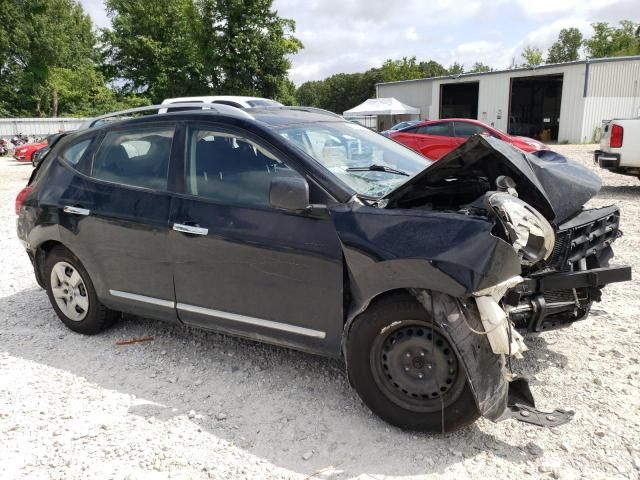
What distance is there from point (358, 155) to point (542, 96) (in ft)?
136

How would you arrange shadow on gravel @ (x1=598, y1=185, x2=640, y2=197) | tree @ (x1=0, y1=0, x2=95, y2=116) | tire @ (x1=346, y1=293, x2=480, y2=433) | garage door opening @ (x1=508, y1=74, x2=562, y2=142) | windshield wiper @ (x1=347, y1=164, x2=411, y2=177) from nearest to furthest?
tire @ (x1=346, y1=293, x2=480, y2=433), windshield wiper @ (x1=347, y1=164, x2=411, y2=177), shadow on gravel @ (x1=598, y1=185, x2=640, y2=197), garage door opening @ (x1=508, y1=74, x2=562, y2=142), tree @ (x1=0, y1=0, x2=95, y2=116)

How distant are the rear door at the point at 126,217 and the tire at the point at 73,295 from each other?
18 cm

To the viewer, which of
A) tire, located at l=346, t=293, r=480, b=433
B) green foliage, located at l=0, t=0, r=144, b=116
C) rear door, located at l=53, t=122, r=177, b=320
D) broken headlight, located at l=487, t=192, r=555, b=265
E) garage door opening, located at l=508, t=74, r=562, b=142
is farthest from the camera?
green foliage, located at l=0, t=0, r=144, b=116

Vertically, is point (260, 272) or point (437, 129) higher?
point (437, 129)

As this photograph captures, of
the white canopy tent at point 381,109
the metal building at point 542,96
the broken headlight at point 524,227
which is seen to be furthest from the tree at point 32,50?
the broken headlight at point 524,227

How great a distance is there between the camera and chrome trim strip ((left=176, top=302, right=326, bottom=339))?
3.21m

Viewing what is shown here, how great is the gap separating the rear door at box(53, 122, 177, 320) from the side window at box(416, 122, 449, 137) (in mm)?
10913

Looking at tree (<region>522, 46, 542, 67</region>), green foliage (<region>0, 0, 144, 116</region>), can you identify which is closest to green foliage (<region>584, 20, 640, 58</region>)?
tree (<region>522, 46, 542, 67</region>)

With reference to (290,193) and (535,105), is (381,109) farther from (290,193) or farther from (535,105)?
(290,193)

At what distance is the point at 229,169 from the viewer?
3531 mm

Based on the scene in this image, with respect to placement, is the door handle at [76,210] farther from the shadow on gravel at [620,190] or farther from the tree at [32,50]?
the tree at [32,50]

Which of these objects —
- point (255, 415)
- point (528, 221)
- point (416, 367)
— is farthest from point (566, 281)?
point (255, 415)

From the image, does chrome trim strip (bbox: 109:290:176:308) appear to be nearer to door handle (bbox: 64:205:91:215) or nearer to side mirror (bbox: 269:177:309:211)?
door handle (bbox: 64:205:91:215)

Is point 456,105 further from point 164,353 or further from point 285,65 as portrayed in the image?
point 164,353
